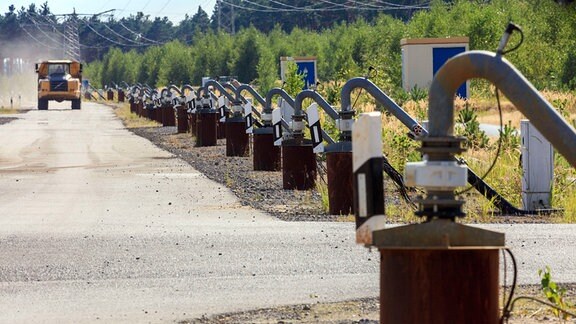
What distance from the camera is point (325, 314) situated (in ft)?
27.5

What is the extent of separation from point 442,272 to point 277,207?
10.1 meters

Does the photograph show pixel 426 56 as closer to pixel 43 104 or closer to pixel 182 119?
Answer: pixel 182 119

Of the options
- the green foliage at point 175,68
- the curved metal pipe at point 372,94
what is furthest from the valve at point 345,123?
the green foliage at point 175,68

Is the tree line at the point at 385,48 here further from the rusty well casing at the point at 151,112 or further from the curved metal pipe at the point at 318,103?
the rusty well casing at the point at 151,112

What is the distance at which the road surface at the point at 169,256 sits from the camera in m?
8.96

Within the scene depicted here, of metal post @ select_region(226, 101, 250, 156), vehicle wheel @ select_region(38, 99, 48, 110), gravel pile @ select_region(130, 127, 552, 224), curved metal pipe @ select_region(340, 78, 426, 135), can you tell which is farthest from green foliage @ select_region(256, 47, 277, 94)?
curved metal pipe @ select_region(340, 78, 426, 135)

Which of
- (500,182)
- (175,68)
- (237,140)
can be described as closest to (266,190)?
(500,182)

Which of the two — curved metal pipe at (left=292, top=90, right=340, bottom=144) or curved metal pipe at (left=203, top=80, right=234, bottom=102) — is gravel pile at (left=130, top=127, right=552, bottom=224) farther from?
curved metal pipe at (left=203, top=80, right=234, bottom=102)

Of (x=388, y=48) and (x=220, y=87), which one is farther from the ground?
(x=388, y=48)

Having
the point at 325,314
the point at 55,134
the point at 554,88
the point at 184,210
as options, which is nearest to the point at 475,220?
the point at 184,210

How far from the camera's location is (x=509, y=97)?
5988 millimetres

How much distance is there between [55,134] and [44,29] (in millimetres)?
153753

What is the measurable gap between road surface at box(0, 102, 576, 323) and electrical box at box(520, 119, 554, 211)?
1.91 metres

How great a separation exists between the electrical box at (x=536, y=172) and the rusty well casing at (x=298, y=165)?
357cm
